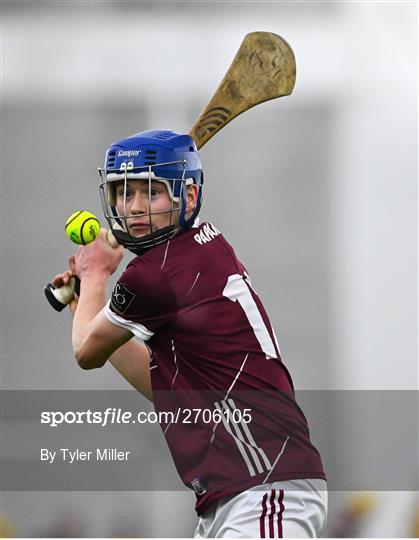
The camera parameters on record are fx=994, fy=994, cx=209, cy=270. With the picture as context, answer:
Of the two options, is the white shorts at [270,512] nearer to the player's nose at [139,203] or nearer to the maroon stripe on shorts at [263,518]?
the maroon stripe on shorts at [263,518]

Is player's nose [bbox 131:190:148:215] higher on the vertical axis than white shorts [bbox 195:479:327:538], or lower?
higher

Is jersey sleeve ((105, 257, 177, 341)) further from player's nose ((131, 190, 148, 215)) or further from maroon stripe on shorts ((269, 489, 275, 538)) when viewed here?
maroon stripe on shorts ((269, 489, 275, 538))

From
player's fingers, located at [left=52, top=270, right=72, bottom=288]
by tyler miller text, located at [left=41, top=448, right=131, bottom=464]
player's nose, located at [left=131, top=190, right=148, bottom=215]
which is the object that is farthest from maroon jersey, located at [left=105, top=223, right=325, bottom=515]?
by tyler miller text, located at [left=41, top=448, right=131, bottom=464]

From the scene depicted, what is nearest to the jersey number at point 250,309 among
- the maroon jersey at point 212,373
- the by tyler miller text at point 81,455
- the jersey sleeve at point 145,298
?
the maroon jersey at point 212,373

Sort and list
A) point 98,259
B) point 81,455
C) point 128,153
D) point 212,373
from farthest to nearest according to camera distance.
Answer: point 81,455 < point 98,259 < point 128,153 < point 212,373

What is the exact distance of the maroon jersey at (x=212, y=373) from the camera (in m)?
2.56

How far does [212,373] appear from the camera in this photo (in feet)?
8.58

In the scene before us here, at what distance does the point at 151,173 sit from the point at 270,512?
95 cm

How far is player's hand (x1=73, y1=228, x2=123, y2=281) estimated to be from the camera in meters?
2.93

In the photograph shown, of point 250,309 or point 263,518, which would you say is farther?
point 250,309

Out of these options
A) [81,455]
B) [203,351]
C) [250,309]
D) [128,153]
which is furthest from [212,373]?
[81,455]

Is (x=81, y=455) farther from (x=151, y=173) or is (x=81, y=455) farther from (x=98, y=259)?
(x=151, y=173)

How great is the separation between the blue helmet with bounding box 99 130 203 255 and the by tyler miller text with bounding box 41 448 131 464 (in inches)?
112

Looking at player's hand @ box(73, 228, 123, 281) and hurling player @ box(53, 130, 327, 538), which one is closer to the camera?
hurling player @ box(53, 130, 327, 538)
